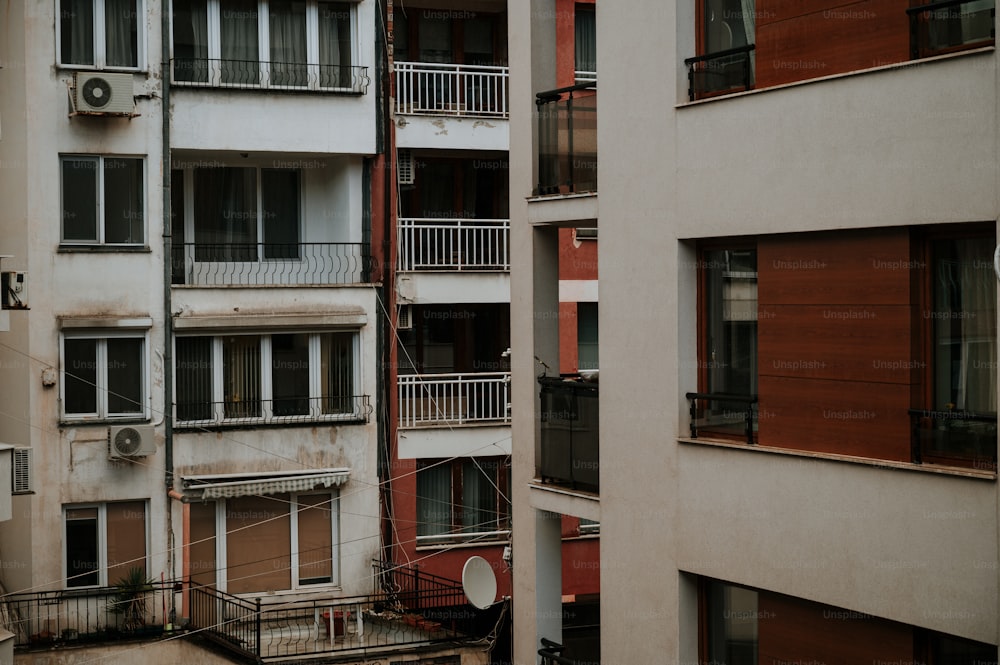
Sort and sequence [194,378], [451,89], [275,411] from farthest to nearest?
[451,89], [275,411], [194,378]

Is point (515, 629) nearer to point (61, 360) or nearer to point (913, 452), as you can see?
point (913, 452)

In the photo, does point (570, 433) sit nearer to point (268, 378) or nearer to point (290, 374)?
point (268, 378)

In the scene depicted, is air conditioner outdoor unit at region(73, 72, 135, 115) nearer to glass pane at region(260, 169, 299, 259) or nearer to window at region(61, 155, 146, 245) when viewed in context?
window at region(61, 155, 146, 245)

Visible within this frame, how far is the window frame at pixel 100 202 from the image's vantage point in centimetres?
2202

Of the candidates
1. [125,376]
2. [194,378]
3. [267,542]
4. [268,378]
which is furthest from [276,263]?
[267,542]

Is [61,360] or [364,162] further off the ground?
[364,162]

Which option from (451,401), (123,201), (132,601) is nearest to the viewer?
Answer: (132,601)

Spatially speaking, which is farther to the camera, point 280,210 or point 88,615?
point 280,210

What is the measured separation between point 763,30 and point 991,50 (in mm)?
2439

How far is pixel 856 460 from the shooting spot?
30.1 ft

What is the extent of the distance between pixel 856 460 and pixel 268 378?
52.0 ft

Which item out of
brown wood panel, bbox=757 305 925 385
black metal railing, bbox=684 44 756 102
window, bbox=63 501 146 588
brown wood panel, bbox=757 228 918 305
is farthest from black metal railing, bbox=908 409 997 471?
window, bbox=63 501 146 588

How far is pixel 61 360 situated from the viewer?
71.8 feet

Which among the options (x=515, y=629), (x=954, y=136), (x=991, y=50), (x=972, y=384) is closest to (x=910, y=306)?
(x=972, y=384)
